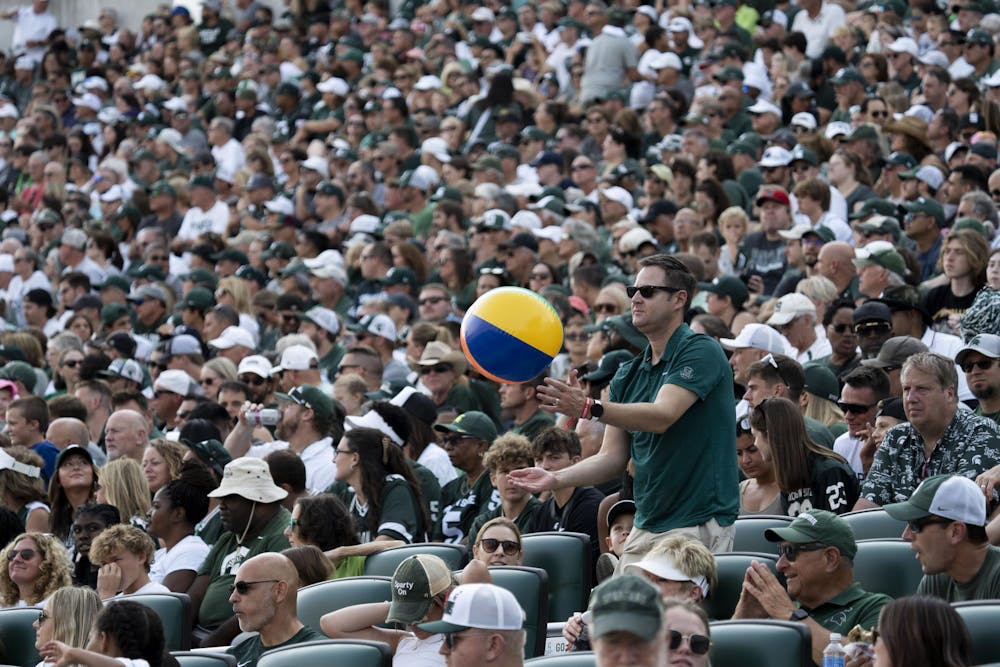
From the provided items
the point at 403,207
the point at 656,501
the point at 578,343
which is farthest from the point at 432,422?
the point at 403,207

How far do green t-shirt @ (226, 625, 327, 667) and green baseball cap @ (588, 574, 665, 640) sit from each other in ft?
8.90

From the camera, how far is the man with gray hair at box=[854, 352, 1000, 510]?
6.54m

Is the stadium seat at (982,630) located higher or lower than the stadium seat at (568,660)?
higher

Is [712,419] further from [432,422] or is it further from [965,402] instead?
[432,422]

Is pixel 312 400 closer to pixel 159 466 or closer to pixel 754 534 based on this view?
pixel 159 466

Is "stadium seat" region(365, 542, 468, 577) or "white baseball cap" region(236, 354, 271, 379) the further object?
"white baseball cap" region(236, 354, 271, 379)

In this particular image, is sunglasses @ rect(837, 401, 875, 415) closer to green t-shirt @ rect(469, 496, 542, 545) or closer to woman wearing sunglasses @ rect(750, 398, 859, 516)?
woman wearing sunglasses @ rect(750, 398, 859, 516)

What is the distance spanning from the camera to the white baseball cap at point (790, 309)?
9.88 m

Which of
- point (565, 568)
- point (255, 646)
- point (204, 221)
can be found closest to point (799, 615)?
point (565, 568)

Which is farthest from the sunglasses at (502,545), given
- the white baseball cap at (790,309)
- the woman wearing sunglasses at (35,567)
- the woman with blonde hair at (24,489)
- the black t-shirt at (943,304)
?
the black t-shirt at (943,304)

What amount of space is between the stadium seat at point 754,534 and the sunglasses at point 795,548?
1.05m

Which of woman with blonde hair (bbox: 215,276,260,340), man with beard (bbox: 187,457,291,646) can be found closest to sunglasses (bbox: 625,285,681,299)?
man with beard (bbox: 187,457,291,646)

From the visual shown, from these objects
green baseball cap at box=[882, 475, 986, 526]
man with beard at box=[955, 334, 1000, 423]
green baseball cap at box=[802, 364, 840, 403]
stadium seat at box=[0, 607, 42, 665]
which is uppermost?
man with beard at box=[955, 334, 1000, 423]

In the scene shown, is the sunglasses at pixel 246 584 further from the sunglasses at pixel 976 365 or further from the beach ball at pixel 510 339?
the sunglasses at pixel 976 365
